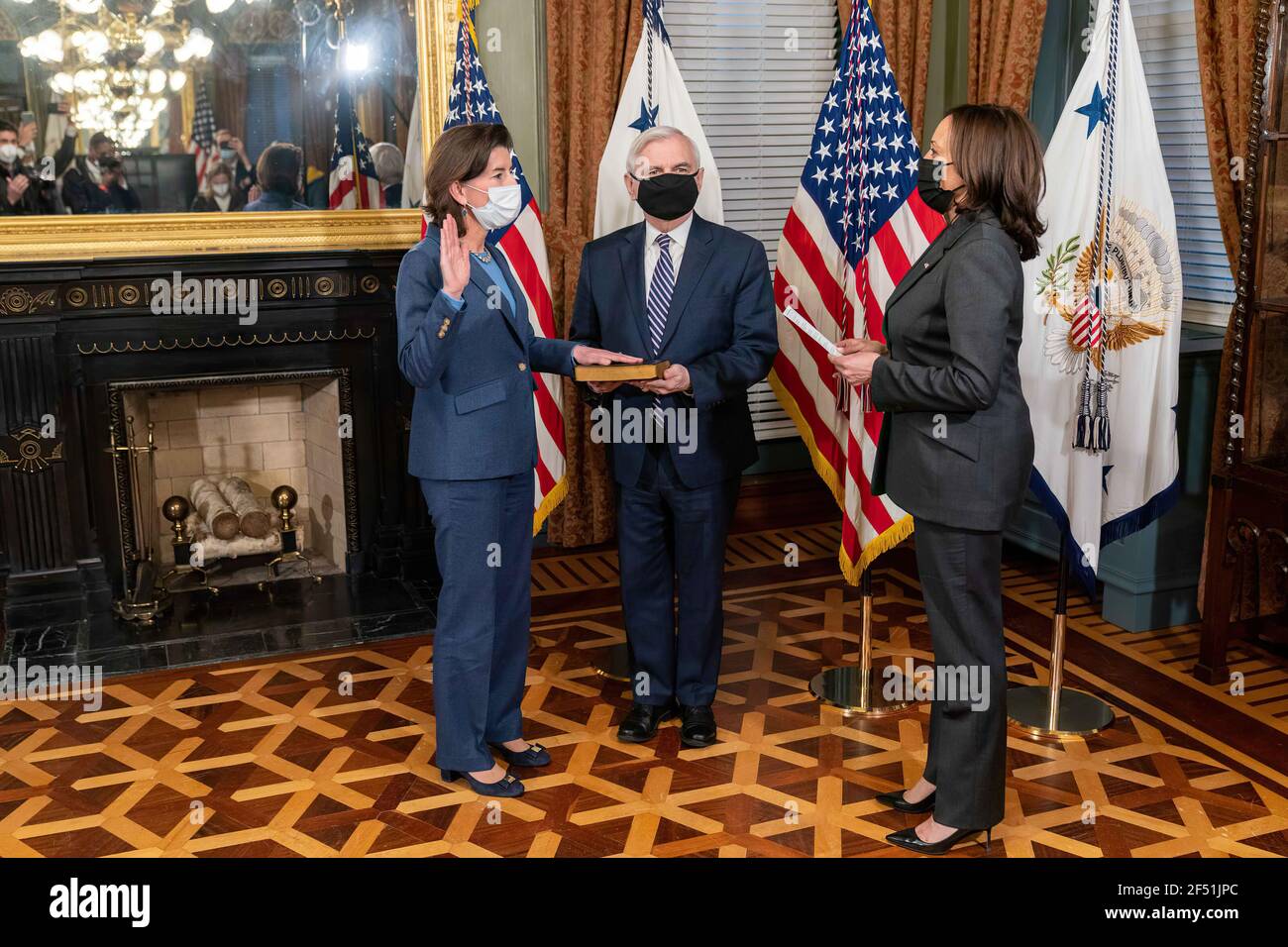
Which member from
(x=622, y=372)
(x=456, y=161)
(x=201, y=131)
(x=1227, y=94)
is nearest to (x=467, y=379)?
(x=622, y=372)

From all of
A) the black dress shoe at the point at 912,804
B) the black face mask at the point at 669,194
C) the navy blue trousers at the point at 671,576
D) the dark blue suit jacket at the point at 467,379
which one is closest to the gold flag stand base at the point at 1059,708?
the black dress shoe at the point at 912,804

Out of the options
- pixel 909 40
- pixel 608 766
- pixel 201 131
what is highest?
pixel 909 40

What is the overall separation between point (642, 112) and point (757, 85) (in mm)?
1839

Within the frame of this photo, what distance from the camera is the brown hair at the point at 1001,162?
2.95m

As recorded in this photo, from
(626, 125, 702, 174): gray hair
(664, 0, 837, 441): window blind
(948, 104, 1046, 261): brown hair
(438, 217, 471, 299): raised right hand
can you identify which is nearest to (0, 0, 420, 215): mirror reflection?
(664, 0, 837, 441): window blind

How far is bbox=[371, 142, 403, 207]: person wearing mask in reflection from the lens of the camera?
17.6ft

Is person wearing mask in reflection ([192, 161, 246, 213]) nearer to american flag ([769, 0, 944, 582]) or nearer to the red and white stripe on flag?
the red and white stripe on flag

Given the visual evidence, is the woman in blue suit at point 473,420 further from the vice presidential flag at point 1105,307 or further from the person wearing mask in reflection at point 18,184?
the person wearing mask in reflection at point 18,184

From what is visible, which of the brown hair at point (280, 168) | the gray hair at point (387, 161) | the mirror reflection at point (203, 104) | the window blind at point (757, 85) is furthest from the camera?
the window blind at point (757, 85)

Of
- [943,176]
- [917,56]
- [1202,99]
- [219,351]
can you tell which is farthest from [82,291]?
[1202,99]

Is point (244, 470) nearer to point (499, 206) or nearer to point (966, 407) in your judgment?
point (499, 206)

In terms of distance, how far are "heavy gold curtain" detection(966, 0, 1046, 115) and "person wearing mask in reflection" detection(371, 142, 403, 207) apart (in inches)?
98.8

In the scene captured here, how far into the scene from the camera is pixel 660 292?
3.86 metres

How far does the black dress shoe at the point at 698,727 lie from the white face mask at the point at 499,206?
161cm
